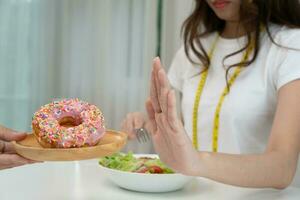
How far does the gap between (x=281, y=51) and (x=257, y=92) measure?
170 mm

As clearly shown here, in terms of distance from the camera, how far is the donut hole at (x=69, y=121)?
1.15 metres

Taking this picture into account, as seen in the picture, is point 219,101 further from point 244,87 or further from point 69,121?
point 69,121

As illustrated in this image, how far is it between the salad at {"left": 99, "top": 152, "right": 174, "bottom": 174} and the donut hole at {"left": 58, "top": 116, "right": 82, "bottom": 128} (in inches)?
6.7

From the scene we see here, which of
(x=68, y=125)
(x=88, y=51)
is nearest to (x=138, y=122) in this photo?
(x=68, y=125)

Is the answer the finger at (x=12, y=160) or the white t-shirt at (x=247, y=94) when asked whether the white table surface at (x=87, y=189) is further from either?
the white t-shirt at (x=247, y=94)

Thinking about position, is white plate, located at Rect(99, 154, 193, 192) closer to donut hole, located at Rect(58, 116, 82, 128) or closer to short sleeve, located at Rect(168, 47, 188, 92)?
donut hole, located at Rect(58, 116, 82, 128)

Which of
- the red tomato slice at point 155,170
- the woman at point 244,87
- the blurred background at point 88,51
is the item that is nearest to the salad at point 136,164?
the red tomato slice at point 155,170

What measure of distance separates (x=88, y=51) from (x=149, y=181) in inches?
73.8

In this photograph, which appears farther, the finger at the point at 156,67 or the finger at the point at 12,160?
the finger at the point at 12,160

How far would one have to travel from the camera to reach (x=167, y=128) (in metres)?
0.90

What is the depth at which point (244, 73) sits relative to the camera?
5.22 ft

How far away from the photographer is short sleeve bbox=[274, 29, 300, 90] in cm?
141

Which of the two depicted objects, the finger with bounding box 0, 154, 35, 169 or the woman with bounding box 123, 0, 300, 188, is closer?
the finger with bounding box 0, 154, 35, 169

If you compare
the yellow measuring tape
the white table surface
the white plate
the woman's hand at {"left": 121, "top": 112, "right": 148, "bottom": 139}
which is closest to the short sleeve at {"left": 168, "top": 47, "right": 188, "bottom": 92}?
the yellow measuring tape
